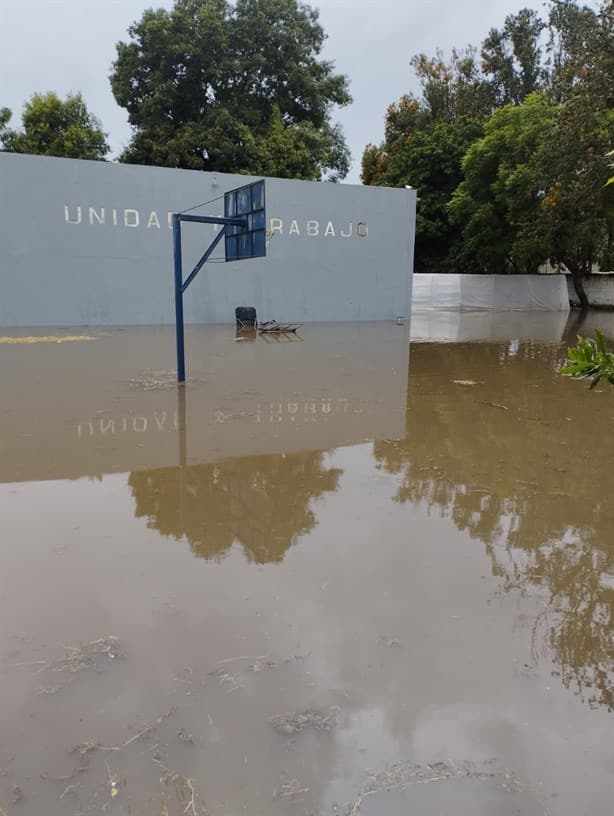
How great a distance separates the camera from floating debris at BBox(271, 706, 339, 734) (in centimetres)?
250

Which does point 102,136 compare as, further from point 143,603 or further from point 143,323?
point 143,603

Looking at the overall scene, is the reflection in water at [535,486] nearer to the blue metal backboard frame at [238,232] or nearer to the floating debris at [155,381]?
the blue metal backboard frame at [238,232]

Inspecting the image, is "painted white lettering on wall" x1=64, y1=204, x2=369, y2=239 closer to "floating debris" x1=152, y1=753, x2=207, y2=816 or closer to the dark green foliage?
the dark green foliage

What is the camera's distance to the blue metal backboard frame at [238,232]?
912 centimetres

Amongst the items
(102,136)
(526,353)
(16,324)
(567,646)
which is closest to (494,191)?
(526,353)

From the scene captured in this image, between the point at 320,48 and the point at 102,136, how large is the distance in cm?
1156

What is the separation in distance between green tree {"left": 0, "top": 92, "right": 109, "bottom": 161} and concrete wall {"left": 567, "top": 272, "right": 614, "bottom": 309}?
2663 centimetres

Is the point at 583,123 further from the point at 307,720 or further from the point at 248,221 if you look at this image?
the point at 307,720

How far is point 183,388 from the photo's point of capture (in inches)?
366

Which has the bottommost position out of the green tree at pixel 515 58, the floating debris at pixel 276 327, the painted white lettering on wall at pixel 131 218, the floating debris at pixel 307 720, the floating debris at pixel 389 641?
the floating debris at pixel 307 720

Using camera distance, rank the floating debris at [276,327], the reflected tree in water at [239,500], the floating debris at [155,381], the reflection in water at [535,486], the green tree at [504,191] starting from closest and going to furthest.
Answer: the reflection in water at [535,486], the reflected tree in water at [239,500], the floating debris at [155,381], the floating debris at [276,327], the green tree at [504,191]

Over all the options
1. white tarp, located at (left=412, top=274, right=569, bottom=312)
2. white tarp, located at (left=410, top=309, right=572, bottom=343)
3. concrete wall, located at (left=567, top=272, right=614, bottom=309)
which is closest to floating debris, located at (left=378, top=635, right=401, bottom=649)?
white tarp, located at (left=410, top=309, right=572, bottom=343)

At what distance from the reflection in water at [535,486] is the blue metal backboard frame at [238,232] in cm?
337

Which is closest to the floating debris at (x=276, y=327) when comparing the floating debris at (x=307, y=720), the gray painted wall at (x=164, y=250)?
the gray painted wall at (x=164, y=250)
